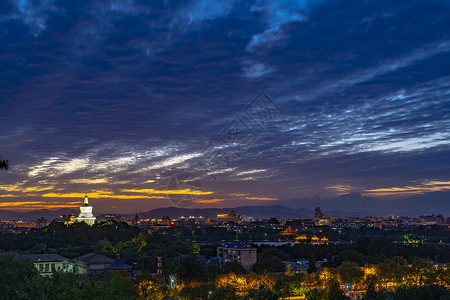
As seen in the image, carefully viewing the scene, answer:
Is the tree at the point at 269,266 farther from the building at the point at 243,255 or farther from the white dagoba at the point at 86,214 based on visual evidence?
the white dagoba at the point at 86,214

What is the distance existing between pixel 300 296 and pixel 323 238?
94605mm

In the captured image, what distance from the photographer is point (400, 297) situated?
2583cm

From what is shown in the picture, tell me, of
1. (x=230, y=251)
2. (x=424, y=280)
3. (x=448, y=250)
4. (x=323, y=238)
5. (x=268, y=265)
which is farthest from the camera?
(x=323, y=238)

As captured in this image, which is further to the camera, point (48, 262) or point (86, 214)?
point (86, 214)

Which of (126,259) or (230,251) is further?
(230,251)

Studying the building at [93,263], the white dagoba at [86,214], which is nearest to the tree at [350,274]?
the building at [93,263]

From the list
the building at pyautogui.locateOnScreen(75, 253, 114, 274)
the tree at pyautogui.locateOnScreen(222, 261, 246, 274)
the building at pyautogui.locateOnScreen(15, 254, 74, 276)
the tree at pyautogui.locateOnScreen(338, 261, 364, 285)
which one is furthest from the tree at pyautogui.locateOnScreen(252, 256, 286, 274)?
the building at pyautogui.locateOnScreen(15, 254, 74, 276)

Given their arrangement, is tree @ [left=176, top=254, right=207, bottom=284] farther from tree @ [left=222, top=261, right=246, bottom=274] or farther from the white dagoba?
the white dagoba

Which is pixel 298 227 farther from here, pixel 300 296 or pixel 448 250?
pixel 300 296

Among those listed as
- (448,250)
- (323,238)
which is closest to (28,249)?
(448,250)

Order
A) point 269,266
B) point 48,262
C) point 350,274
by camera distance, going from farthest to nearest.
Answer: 1. point 48,262
2. point 269,266
3. point 350,274

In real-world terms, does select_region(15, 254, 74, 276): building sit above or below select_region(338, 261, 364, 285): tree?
above

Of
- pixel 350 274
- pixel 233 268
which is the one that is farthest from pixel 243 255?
pixel 350 274

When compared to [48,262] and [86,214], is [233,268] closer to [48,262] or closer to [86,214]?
[48,262]
